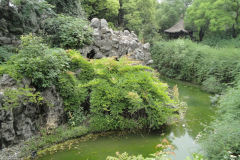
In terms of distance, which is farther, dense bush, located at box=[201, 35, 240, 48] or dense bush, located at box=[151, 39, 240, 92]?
dense bush, located at box=[201, 35, 240, 48]

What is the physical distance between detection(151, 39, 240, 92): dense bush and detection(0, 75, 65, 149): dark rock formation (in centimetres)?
751

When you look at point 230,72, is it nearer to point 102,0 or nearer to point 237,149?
point 237,149

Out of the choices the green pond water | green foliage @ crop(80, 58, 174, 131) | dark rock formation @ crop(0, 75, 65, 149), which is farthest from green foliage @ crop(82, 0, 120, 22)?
the green pond water

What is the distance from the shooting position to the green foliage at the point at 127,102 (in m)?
6.24

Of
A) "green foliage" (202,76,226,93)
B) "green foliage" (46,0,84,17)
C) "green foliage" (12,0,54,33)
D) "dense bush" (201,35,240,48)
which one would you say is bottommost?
"green foliage" (202,76,226,93)

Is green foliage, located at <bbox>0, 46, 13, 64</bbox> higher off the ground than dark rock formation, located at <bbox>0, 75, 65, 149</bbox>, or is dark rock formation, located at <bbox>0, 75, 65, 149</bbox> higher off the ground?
green foliage, located at <bbox>0, 46, 13, 64</bbox>

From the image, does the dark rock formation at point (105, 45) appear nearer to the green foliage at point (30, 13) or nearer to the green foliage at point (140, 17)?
the green foliage at point (30, 13)

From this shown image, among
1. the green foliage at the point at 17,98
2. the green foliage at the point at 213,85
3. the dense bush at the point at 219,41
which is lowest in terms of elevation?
the green foliage at the point at 213,85

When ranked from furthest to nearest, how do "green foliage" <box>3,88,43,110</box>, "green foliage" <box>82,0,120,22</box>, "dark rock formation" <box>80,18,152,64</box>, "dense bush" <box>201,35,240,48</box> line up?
"dense bush" <box>201,35,240,48</box>
"green foliage" <box>82,0,120,22</box>
"dark rock formation" <box>80,18,152,64</box>
"green foliage" <box>3,88,43,110</box>

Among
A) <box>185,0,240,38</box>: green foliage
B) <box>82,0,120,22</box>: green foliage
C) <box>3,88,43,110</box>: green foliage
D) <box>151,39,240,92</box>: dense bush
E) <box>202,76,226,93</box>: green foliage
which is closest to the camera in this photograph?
<box>3,88,43,110</box>: green foliage

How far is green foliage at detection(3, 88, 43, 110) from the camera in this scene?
4855 mm

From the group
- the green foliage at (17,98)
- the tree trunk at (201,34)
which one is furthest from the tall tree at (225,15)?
the green foliage at (17,98)

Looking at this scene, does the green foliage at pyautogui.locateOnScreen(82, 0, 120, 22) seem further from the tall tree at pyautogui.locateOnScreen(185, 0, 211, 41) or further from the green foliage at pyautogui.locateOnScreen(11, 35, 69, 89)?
the green foliage at pyautogui.locateOnScreen(11, 35, 69, 89)

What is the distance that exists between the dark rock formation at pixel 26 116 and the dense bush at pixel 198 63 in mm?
7514
